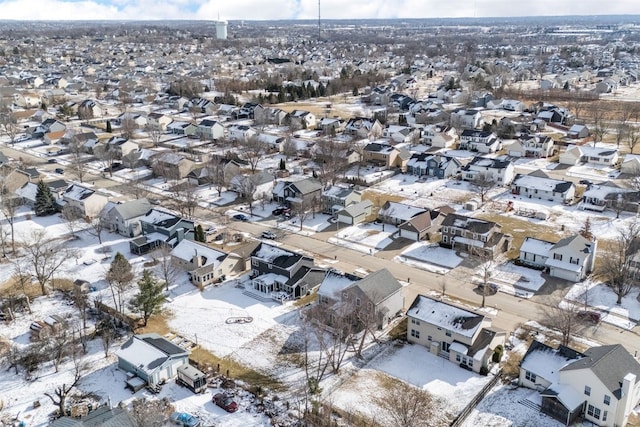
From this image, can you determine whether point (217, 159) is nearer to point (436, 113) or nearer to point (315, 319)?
point (315, 319)

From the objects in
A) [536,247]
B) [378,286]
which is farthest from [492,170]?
[378,286]

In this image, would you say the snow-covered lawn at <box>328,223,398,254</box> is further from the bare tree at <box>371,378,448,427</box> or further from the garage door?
the bare tree at <box>371,378,448,427</box>

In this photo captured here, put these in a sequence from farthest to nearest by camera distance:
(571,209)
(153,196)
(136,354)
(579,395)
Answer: (153,196)
(571,209)
(136,354)
(579,395)

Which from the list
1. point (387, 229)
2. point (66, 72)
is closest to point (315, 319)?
point (387, 229)

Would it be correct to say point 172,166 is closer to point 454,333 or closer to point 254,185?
point 254,185

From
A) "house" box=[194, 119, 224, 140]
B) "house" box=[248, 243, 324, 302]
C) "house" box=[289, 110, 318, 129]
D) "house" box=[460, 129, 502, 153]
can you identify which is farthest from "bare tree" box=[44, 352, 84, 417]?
"house" box=[289, 110, 318, 129]

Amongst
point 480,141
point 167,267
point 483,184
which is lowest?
point 167,267
